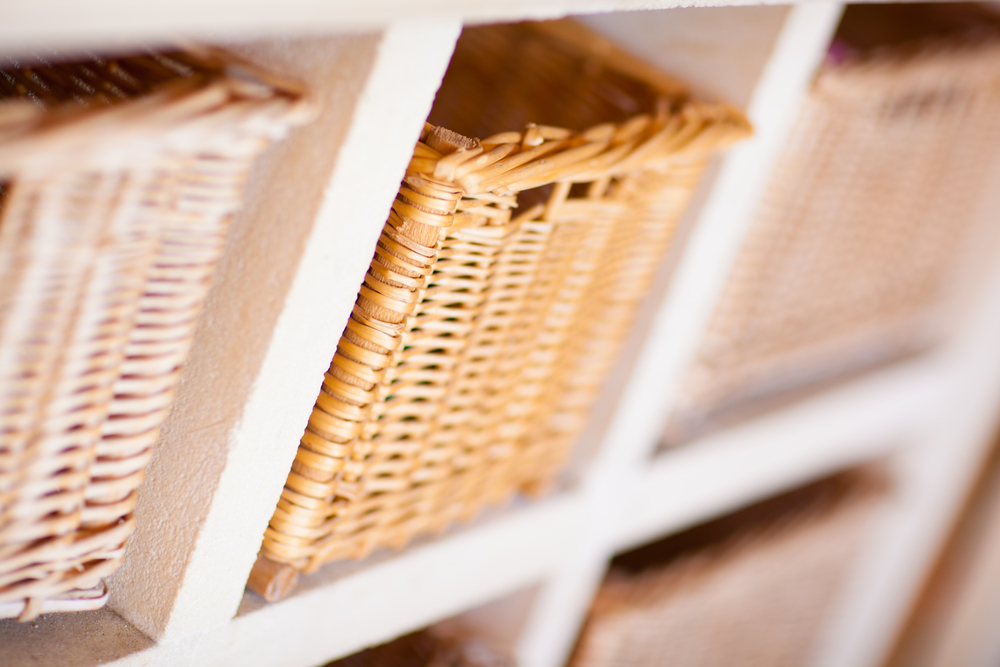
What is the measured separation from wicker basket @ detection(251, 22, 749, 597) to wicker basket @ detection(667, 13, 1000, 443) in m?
0.16

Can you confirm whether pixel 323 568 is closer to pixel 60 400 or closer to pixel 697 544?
pixel 60 400

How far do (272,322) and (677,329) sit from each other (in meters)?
0.38

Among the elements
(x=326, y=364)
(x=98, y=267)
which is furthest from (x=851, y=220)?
(x=98, y=267)

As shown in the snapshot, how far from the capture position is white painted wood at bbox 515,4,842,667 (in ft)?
1.93

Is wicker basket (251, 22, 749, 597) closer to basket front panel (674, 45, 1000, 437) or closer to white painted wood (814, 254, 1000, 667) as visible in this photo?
basket front panel (674, 45, 1000, 437)

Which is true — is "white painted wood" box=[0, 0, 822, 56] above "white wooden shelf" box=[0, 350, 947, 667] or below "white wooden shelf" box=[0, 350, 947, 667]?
above

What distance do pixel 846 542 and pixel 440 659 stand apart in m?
0.64

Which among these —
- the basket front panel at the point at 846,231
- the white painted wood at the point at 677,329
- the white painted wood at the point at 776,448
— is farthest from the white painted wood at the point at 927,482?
the white painted wood at the point at 677,329

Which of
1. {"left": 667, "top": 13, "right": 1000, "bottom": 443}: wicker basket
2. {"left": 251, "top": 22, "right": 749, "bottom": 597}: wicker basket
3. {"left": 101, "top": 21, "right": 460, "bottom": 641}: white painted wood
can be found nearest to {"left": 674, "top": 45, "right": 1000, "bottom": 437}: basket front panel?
{"left": 667, "top": 13, "right": 1000, "bottom": 443}: wicker basket

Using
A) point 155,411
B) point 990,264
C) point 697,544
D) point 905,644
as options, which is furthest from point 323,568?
point 905,644

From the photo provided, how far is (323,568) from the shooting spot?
20.6 inches

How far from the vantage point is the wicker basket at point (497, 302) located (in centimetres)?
40

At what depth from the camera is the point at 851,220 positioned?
31.6 inches

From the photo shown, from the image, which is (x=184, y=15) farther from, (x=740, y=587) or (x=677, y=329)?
(x=740, y=587)
